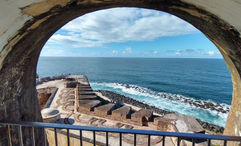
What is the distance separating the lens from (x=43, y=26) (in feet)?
7.14

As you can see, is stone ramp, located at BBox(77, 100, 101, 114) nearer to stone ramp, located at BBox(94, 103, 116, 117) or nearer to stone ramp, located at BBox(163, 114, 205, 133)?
stone ramp, located at BBox(94, 103, 116, 117)

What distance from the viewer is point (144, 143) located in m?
6.37

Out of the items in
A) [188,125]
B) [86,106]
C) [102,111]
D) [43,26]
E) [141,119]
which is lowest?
[141,119]

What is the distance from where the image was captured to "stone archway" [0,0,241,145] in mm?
1518

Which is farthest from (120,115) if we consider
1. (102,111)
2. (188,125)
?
(188,125)

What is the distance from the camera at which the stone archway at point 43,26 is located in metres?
1.52

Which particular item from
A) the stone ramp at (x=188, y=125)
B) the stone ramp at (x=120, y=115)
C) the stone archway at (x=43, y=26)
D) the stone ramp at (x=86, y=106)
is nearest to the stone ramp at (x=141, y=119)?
the stone ramp at (x=120, y=115)

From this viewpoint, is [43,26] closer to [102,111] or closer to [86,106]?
[102,111]

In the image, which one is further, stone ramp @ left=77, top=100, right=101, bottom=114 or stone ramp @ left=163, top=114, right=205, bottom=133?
stone ramp @ left=77, top=100, right=101, bottom=114

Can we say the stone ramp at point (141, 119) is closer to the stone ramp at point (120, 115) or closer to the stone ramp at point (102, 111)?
the stone ramp at point (120, 115)

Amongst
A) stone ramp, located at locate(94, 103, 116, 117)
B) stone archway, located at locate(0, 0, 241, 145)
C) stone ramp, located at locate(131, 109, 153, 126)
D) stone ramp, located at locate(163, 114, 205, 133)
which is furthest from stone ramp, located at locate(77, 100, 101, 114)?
stone archway, located at locate(0, 0, 241, 145)

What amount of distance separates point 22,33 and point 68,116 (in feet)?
27.2

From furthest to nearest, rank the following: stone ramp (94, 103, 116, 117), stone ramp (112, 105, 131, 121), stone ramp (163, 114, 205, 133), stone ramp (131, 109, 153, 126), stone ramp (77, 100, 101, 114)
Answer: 1. stone ramp (77, 100, 101, 114)
2. stone ramp (94, 103, 116, 117)
3. stone ramp (112, 105, 131, 121)
4. stone ramp (131, 109, 153, 126)
5. stone ramp (163, 114, 205, 133)

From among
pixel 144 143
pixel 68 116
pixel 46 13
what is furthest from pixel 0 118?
pixel 68 116
